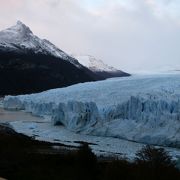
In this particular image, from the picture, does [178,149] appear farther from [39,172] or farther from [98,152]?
[39,172]

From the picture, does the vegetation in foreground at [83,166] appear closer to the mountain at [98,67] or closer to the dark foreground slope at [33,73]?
the dark foreground slope at [33,73]

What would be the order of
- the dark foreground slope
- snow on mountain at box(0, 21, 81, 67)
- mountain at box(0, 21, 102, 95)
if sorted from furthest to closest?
1. snow on mountain at box(0, 21, 81, 67)
2. mountain at box(0, 21, 102, 95)
3. the dark foreground slope

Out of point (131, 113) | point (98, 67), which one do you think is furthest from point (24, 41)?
point (131, 113)

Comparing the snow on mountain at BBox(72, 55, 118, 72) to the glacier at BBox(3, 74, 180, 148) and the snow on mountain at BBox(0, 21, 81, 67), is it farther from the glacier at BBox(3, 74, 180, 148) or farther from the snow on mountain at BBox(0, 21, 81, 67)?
the glacier at BBox(3, 74, 180, 148)

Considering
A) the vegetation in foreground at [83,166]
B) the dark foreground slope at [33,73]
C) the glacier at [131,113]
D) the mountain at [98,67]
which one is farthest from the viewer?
the mountain at [98,67]

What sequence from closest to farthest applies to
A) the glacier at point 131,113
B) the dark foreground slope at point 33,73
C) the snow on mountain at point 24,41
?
the glacier at point 131,113, the dark foreground slope at point 33,73, the snow on mountain at point 24,41

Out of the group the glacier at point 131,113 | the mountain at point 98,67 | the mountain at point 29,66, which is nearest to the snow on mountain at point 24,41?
the mountain at point 29,66

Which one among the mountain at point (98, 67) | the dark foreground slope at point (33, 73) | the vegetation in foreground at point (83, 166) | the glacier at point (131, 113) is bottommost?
the vegetation in foreground at point (83, 166)

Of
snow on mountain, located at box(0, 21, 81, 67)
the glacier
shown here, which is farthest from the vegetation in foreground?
snow on mountain, located at box(0, 21, 81, 67)

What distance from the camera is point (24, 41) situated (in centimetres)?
9619

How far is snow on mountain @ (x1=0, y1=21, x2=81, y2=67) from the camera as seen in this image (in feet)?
301

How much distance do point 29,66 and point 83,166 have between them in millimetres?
65237

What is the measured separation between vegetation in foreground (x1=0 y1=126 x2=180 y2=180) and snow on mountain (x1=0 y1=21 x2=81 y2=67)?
2980 inches

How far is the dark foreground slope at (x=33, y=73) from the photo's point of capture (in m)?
70.1
